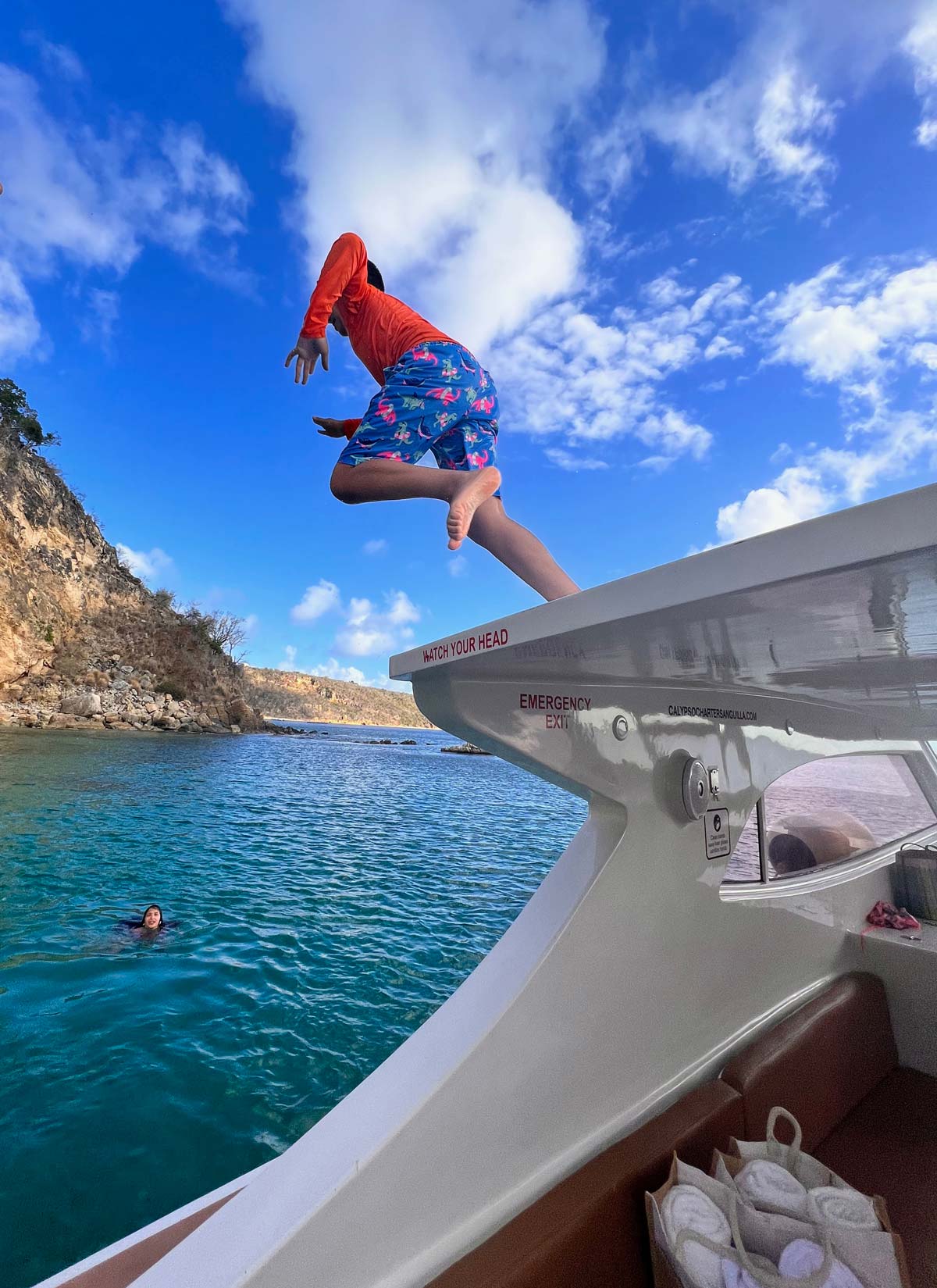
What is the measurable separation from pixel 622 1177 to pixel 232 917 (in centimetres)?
665

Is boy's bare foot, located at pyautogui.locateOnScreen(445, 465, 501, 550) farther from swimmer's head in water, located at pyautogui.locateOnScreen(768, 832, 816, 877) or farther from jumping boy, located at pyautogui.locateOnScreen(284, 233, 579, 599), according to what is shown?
swimmer's head in water, located at pyautogui.locateOnScreen(768, 832, 816, 877)

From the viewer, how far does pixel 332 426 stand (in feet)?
6.79

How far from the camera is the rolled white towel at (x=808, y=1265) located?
1208 millimetres

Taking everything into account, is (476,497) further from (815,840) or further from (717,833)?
(815,840)

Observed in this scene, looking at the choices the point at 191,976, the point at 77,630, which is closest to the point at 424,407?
the point at 191,976

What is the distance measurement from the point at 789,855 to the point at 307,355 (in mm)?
2624

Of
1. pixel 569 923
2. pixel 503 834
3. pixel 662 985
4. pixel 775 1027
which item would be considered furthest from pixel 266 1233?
pixel 503 834

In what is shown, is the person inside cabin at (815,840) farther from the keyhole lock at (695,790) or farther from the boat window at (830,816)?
the keyhole lock at (695,790)

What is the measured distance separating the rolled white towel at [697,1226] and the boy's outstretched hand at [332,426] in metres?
2.27

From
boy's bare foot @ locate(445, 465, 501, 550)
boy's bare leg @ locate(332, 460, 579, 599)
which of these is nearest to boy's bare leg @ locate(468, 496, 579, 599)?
boy's bare leg @ locate(332, 460, 579, 599)

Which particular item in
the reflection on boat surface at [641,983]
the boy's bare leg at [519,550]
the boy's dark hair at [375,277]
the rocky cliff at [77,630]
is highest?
the rocky cliff at [77,630]

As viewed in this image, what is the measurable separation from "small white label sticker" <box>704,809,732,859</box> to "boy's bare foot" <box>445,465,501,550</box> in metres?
1.24

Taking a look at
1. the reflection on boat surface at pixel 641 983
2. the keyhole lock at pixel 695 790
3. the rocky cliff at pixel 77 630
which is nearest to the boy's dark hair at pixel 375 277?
the reflection on boat surface at pixel 641 983

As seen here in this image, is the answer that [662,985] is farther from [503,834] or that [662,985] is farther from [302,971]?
[503,834]
